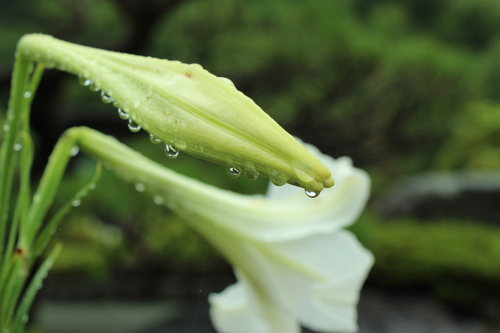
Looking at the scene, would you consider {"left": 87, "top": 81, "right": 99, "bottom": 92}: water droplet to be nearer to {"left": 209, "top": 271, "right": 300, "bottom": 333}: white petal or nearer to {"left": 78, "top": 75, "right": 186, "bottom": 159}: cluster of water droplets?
{"left": 78, "top": 75, "right": 186, "bottom": 159}: cluster of water droplets

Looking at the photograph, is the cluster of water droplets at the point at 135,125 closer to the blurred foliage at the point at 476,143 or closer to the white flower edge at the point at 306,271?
the white flower edge at the point at 306,271

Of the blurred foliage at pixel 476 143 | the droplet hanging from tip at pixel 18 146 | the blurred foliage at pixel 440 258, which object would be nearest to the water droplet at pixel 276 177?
the droplet hanging from tip at pixel 18 146

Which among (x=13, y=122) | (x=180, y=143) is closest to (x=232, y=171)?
(x=180, y=143)

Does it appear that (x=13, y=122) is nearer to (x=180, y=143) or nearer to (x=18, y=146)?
(x=18, y=146)

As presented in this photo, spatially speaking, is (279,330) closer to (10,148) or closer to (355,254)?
(355,254)

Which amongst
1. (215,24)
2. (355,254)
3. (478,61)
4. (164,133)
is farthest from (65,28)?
(478,61)

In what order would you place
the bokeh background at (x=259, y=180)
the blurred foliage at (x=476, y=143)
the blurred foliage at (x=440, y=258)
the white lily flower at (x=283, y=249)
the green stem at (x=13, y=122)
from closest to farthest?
the green stem at (x=13, y=122)
the white lily flower at (x=283, y=249)
the bokeh background at (x=259, y=180)
the blurred foliage at (x=440, y=258)
the blurred foliage at (x=476, y=143)
